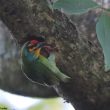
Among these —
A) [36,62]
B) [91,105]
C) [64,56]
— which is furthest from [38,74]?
[91,105]

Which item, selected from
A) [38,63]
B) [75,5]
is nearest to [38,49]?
[38,63]

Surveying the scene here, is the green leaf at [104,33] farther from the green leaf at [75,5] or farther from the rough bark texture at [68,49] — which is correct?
the rough bark texture at [68,49]

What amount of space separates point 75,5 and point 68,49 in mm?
285

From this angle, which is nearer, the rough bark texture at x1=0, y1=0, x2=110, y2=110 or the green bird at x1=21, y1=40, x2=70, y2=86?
the green bird at x1=21, y1=40, x2=70, y2=86

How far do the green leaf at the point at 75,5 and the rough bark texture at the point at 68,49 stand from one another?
25 cm

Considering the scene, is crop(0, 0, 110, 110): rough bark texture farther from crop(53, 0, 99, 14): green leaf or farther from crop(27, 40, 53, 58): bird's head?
crop(53, 0, 99, 14): green leaf

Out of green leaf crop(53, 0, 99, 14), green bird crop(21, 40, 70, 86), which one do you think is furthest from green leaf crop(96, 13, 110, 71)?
green bird crop(21, 40, 70, 86)

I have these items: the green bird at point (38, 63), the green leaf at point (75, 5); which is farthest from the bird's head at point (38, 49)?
the green leaf at point (75, 5)

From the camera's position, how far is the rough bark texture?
1.07 meters

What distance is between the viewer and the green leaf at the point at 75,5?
0.79 metres

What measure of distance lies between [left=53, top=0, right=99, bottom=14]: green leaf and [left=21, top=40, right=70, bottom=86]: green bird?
14cm

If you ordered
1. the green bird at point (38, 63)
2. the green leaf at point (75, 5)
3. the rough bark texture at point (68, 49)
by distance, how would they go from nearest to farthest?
1. the green leaf at point (75, 5)
2. the green bird at point (38, 63)
3. the rough bark texture at point (68, 49)

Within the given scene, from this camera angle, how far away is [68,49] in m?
1.08

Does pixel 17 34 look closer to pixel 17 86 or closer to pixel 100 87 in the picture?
pixel 100 87
